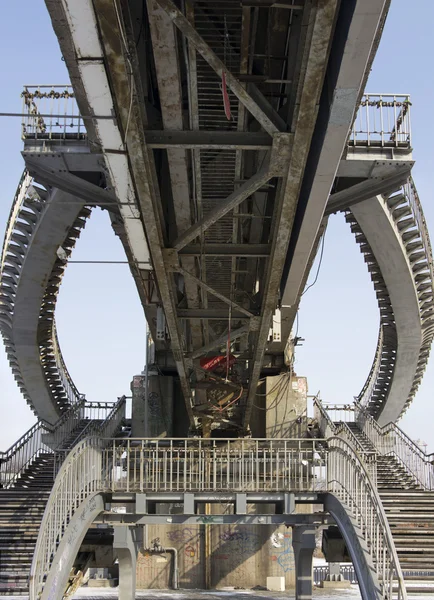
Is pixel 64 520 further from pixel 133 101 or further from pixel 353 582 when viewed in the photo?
pixel 353 582

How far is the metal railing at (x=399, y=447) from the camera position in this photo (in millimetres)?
17859

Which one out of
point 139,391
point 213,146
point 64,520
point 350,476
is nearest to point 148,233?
point 213,146

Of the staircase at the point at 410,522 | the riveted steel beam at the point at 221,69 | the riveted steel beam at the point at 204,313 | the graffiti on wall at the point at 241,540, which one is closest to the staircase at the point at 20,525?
the riveted steel beam at the point at 204,313

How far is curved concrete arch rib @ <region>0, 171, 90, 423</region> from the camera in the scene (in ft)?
59.9

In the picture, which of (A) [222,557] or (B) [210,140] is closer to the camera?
(B) [210,140]

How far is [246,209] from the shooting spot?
1246 cm

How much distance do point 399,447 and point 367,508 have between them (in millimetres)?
7510

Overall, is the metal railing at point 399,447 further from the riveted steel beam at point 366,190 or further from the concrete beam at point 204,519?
the riveted steel beam at point 366,190

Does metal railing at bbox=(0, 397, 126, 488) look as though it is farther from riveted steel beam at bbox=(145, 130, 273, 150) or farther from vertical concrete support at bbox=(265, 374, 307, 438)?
riveted steel beam at bbox=(145, 130, 273, 150)

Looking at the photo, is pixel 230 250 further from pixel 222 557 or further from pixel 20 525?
pixel 222 557

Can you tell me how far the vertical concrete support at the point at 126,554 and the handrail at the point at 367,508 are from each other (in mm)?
4516

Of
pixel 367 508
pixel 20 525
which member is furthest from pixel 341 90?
pixel 20 525

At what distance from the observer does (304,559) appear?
17953mm

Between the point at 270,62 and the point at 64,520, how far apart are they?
7928 mm
